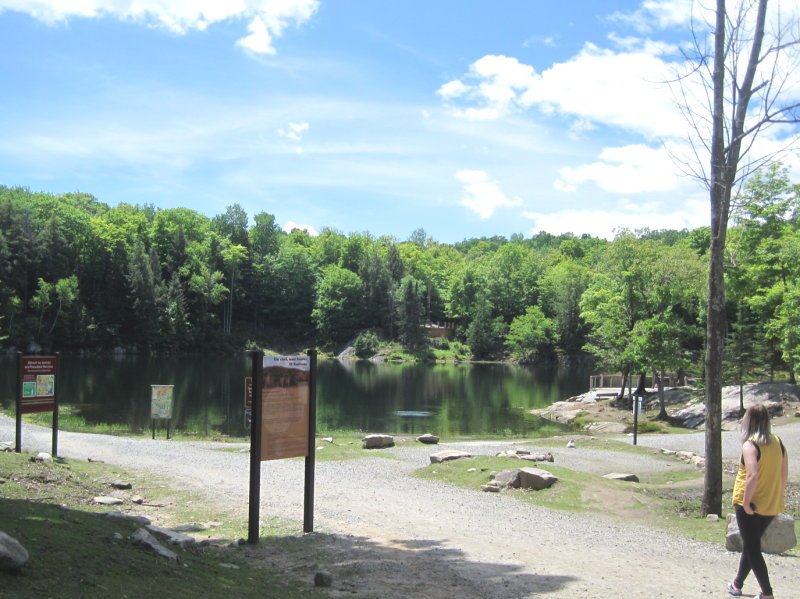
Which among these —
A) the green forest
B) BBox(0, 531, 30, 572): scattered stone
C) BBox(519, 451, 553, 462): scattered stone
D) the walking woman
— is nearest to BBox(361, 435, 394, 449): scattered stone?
BBox(519, 451, 553, 462): scattered stone

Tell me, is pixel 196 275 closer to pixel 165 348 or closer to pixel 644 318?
pixel 165 348

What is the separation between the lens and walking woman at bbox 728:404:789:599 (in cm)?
674

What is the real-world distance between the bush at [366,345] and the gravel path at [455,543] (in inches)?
3502

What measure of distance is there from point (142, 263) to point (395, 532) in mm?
95910

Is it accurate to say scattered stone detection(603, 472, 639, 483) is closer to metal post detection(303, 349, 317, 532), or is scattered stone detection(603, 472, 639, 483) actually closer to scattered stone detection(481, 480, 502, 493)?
scattered stone detection(481, 480, 502, 493)

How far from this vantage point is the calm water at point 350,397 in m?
33.0

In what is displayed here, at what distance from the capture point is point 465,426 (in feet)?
113

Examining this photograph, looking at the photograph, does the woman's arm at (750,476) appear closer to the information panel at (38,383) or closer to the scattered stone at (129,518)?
the scattered stone at (129,518)

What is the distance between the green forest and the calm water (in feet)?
24.5

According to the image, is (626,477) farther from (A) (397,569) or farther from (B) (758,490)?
(A) (397,569)

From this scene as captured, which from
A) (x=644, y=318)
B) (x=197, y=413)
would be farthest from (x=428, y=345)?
(x=197, y=413)

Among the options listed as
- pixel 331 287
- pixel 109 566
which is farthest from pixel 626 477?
pixel 331 287

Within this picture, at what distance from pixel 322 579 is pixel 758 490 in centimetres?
433

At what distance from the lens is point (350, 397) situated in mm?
47156
